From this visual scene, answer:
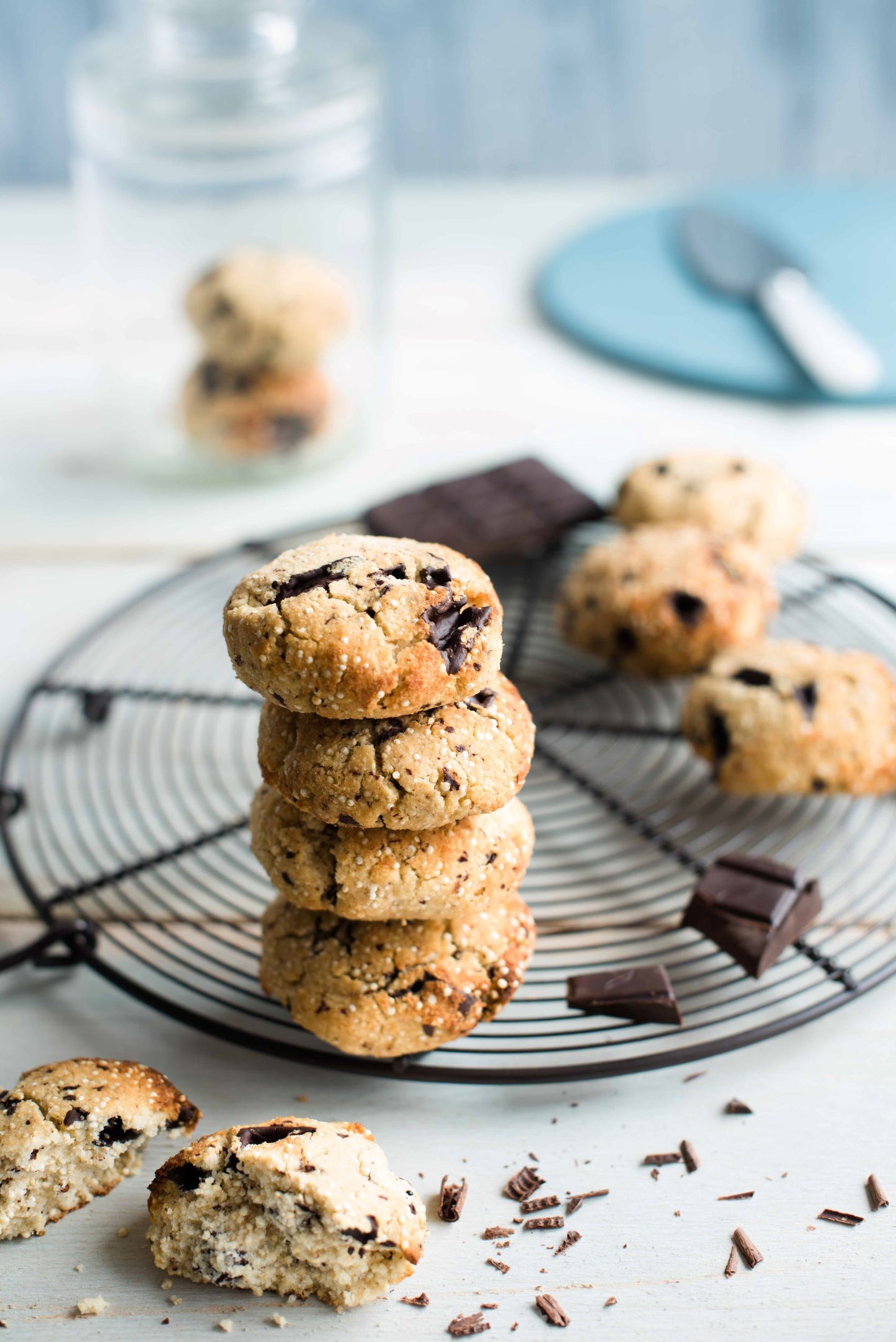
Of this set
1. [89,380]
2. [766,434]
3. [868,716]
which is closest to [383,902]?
[868,716]

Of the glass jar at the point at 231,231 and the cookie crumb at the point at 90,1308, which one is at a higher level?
the glass jar at the point at 231,231

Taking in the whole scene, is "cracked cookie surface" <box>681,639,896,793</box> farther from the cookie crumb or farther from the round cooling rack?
the cookie crumb

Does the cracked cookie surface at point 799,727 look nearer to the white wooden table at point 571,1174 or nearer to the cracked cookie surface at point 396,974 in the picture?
the white wooden table at point 571,1174

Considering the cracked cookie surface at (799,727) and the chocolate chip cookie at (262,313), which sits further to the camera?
the chocolate chip cookie at (262,313)

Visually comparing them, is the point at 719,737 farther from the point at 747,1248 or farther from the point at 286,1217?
the point at 286,1217

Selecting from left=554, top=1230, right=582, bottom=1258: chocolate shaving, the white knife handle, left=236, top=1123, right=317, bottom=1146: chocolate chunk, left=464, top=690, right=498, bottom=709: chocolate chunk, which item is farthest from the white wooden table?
the white knife handle

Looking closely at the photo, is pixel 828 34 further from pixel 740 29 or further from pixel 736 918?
pixel 736 918

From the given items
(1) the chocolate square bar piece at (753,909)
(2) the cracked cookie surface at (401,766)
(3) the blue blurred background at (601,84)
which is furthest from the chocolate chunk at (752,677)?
(3) the blue blurred background at (601,84)
